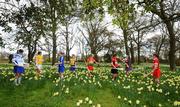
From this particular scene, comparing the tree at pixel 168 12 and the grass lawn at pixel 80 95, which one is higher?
the tree at pixel 168 12

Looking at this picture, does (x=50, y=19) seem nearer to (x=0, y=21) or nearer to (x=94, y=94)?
(x=0, y=21)

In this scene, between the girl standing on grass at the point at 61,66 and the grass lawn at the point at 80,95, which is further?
the girl standing on grass at the point at 61,66

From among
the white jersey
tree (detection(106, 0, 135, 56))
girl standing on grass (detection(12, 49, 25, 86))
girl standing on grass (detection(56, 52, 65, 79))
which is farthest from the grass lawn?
girl standing on grass (detection(56, 52, 65, 79))

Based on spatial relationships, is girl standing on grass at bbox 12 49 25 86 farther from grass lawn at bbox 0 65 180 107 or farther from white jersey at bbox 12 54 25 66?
grass lawn at bbox 0 65 180 107

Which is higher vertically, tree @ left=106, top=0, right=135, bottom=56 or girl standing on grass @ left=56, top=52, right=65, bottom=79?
tree @ left=106, top=0, right=135, bottom=56

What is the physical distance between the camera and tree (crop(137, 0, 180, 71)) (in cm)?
1374

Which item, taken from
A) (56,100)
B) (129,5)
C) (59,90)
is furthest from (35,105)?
(129,5)

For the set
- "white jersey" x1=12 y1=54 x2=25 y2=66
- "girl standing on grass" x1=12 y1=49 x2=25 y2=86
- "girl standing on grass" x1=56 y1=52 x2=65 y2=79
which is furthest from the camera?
"girl standing on grass" x1=56 y1=52 x2=65 y2=79

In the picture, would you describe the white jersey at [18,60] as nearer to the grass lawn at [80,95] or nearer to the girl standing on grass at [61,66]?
the grass lawn at [80,95]

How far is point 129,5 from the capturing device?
549 inches

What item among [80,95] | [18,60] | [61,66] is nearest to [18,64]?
[18,60]

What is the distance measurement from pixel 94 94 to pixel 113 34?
2929 inches

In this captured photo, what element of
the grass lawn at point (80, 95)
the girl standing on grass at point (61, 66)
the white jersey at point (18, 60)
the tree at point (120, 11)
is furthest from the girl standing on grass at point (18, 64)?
the tree at point (120, 11)

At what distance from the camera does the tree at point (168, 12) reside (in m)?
13.7
